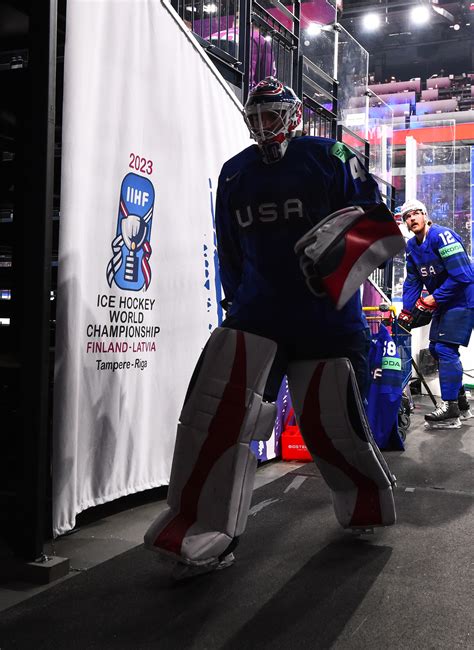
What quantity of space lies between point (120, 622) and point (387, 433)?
2.93 metres

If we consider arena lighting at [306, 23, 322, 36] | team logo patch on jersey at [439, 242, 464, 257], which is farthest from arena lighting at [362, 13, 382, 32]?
team logo patch on jersey at [439, 242, 464, 257]

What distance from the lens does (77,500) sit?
8.00 feet

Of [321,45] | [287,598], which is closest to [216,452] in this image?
[287,598]

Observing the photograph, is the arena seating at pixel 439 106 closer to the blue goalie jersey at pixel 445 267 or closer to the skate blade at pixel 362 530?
the blue goalie jersey at pixel 445 267

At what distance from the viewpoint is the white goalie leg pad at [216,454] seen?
2.13 metres

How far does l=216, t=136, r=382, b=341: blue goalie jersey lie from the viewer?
2289 millimetres

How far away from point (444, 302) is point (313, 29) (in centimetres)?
244

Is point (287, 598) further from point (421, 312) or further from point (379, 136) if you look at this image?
point (379, 136)

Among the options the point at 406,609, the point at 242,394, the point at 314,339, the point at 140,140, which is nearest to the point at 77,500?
the point at 242,394

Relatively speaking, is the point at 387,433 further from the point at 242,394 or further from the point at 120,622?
the point at 120,622

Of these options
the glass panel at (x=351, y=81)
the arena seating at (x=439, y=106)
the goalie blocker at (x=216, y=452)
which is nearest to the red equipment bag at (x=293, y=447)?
the goalie blocker at (x=216, y=452)

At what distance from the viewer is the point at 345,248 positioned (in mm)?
2129

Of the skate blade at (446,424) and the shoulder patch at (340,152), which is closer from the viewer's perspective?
the shoulder patch at (340,152)

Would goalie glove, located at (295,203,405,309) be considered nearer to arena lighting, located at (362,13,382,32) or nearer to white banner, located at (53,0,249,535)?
white banner, located at (53,0,249,535)
